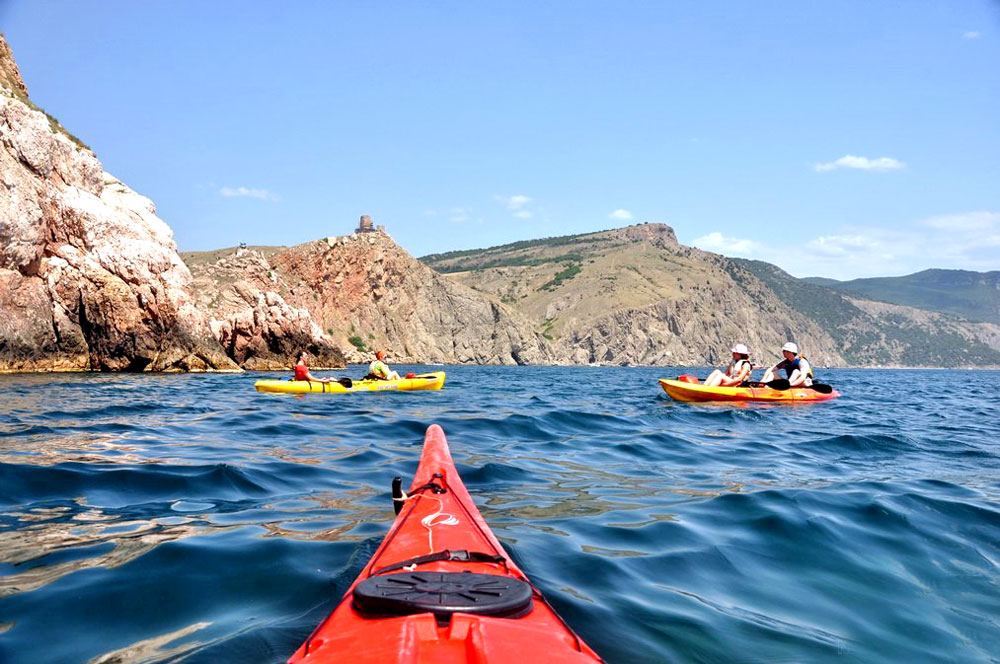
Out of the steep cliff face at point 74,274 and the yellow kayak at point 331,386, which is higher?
the steep cliff face at point 74,274

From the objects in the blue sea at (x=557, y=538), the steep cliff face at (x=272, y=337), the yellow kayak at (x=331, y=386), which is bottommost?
the blue sea at (x=557, y=538)

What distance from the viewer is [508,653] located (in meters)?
1.90

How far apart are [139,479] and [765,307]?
165 metres

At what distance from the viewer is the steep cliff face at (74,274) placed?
2668 cm

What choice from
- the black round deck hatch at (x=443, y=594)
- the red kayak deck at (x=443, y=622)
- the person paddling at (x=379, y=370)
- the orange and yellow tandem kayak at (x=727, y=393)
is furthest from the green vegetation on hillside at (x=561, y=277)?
the black round deck hatch at (x=443, y=594)

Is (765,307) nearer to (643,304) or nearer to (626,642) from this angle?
(643,304)

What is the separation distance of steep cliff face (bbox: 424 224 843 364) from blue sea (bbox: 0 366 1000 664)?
111 m

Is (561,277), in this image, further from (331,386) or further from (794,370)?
(331,386)

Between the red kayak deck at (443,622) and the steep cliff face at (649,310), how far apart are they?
382 ft

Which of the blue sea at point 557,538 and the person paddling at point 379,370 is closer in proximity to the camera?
the blue sea at point 557,538

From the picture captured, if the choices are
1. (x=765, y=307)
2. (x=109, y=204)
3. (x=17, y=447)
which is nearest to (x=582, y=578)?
(x=17, y=447)

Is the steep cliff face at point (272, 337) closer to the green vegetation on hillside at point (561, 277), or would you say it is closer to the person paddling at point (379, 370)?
the person paddling at point (379, 370)

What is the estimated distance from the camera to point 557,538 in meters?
4.66

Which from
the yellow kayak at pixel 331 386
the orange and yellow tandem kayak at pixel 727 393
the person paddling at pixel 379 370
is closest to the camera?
the orange and yellow tandem kayak at pixel 727 393
